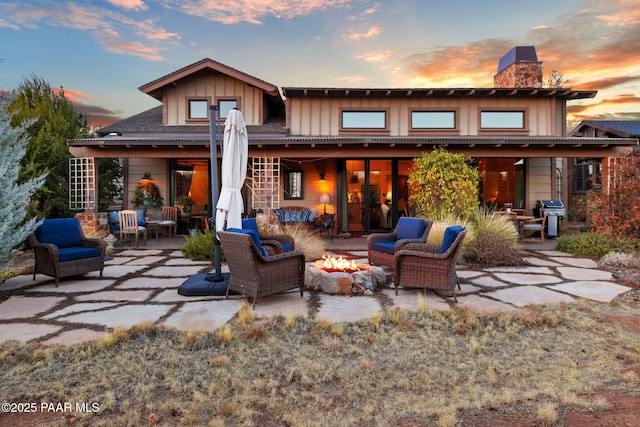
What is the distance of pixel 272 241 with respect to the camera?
221 inches

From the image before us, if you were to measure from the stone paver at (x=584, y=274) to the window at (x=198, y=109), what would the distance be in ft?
35.4

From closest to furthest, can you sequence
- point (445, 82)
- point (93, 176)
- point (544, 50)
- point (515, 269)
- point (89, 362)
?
point (89, 362) < point (515, 269) < point (93, 176) < point (544, 50) < point (445, 82)

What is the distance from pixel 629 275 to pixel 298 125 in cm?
911

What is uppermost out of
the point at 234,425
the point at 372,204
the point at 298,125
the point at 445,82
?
the point at 445,82

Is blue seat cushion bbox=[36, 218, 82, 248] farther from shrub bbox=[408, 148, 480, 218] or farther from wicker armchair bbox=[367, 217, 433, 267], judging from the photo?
shrub bbox=[408, 148, 480, 218]

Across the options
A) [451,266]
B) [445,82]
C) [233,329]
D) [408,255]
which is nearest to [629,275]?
[451,266]

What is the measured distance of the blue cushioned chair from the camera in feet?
17.7

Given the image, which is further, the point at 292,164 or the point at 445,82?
the point at 445,82

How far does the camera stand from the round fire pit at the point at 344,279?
4.69 metres

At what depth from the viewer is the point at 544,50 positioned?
1318 centimetres

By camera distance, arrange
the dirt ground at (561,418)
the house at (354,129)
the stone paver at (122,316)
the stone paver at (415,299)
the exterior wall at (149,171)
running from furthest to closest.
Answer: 1. the exterior wall at (149,171)
2. the house at (354,129)
3. the stone paver at (415,299)
4. the stone paver at (122,316)
5. the dirt ground at (561,418)

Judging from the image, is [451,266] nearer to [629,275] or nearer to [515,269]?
[515,269]

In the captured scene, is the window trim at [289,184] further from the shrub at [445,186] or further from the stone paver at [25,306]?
the stone paver at [25,306]

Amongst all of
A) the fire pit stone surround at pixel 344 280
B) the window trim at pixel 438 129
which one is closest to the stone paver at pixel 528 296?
the fire pit stone surround at pixel 344 280
